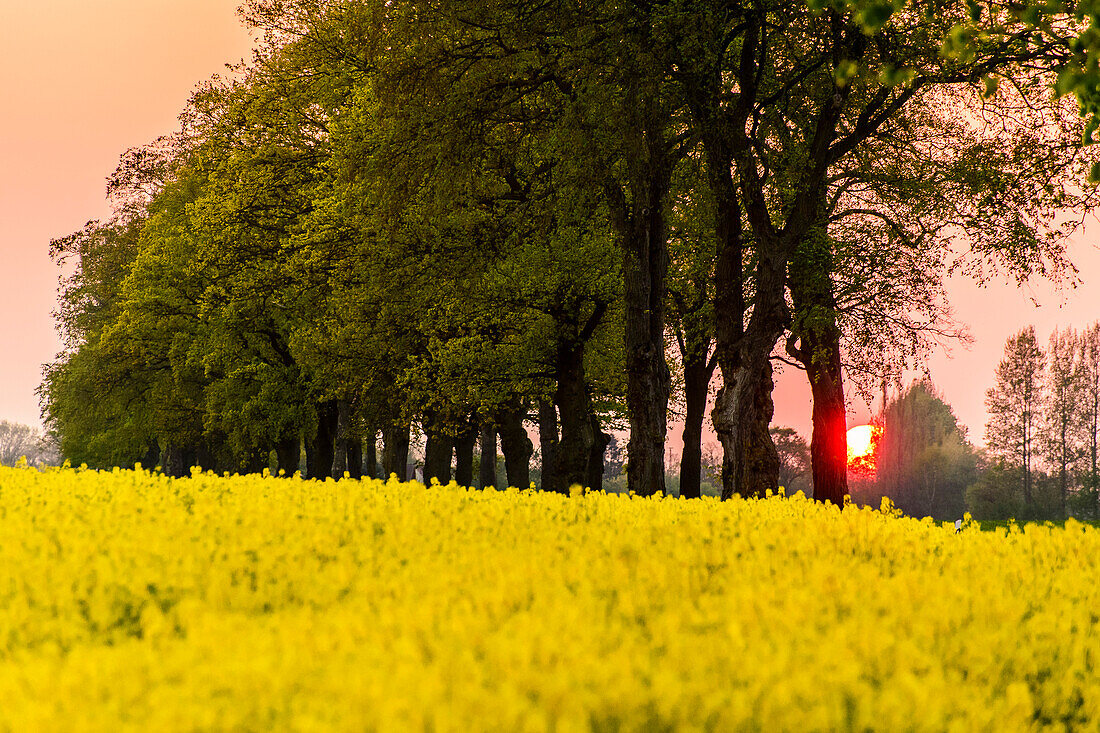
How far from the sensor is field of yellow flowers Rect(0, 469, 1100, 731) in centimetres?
322

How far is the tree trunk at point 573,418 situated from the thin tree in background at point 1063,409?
258 ft

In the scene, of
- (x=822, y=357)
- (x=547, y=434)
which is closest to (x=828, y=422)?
(x=822, y=357)

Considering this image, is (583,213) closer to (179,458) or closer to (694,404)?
(694,404)

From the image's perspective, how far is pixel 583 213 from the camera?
940 inches

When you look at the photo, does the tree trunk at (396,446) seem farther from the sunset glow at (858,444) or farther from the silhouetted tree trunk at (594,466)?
the sunset glow at (858,444)

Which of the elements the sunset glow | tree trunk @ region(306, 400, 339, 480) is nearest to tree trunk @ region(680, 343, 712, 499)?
tree trunk @ region(306, 400, 339, 480)

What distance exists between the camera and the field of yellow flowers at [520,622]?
3.22 metres

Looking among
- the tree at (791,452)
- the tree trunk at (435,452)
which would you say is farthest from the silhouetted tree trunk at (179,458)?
the tree at (791,452)

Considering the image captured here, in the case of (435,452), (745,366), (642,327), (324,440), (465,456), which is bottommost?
(465,456)

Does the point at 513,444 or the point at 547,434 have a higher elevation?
the point at 547,434

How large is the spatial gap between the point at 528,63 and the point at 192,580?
15.4 metres

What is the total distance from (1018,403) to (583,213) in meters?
81.3

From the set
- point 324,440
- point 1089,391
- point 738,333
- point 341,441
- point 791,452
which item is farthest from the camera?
point 791,452

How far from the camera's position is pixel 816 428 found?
25625 mm
